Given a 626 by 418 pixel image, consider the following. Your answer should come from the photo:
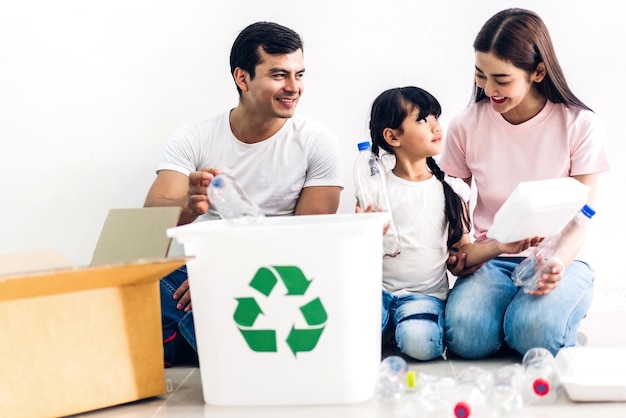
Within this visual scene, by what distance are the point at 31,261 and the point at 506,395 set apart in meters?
1.08

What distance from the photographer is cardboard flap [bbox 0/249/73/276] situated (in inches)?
66.9

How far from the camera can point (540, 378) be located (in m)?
1.43

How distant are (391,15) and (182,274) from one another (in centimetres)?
93

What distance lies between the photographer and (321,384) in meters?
1.45

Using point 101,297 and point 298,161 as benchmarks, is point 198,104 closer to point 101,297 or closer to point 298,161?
point 298,161

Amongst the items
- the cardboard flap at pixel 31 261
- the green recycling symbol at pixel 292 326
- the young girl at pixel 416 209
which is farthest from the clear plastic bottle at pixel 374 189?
→ the cardboard flap at pixel 31 261

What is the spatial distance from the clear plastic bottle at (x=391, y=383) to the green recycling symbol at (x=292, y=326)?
0.17 metres

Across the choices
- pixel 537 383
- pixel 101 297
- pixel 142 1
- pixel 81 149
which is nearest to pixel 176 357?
pixel 101 297

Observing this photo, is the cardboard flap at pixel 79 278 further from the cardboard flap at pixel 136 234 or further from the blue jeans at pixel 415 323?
the blue jeans at pixel 415 323

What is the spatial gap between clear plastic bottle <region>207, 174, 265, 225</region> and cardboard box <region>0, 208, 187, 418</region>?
31 cm

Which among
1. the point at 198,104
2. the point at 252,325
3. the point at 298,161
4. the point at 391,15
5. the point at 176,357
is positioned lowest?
the point at 176,357

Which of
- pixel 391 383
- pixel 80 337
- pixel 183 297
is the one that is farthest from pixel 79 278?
pixel 391 383

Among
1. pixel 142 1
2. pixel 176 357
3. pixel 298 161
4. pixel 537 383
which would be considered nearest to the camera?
pixel 537 383

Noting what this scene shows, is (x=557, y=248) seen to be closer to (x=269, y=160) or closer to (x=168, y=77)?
(x=269, y=160)
